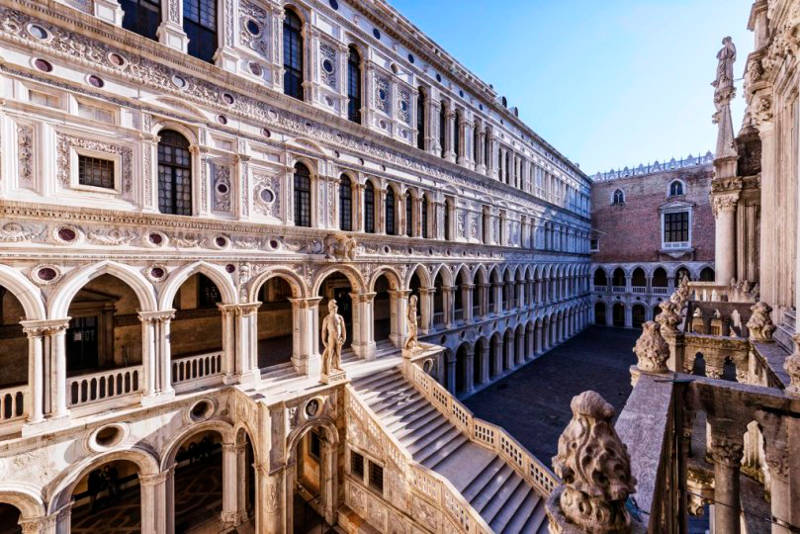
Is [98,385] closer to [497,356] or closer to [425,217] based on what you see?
[425,217]

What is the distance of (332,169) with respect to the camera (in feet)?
42.1

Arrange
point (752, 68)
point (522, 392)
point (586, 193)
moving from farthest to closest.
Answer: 1. point (586, 193)
2. point (522, 392)
3. point (752, 68)

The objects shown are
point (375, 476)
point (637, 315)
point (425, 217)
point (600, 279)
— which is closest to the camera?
point (375, 476)

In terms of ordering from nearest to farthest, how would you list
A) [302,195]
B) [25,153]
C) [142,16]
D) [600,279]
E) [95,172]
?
[25,153] < [95,172] < [142,16] < [302,195] < [600,279]

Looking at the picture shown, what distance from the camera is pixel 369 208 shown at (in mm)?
14703

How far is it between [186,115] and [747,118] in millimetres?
24643

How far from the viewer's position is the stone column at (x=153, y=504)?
28.9 ft

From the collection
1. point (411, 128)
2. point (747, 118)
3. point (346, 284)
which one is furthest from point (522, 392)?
point (747, 118)

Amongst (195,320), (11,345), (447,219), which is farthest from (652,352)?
(11,345)

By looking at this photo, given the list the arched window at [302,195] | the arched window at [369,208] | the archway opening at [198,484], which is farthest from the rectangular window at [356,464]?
the arched window at [369,208]

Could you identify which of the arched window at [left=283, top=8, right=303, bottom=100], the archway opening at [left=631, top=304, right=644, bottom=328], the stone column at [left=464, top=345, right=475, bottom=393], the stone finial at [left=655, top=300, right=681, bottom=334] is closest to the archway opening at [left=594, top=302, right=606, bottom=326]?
the archway opening at [left=631, top=304, right=644, bottom=328]

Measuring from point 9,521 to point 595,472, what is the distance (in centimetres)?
1689

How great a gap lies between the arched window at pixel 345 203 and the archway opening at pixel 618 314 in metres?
36.6

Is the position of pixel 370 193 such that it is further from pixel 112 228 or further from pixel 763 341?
pixel 763 341
